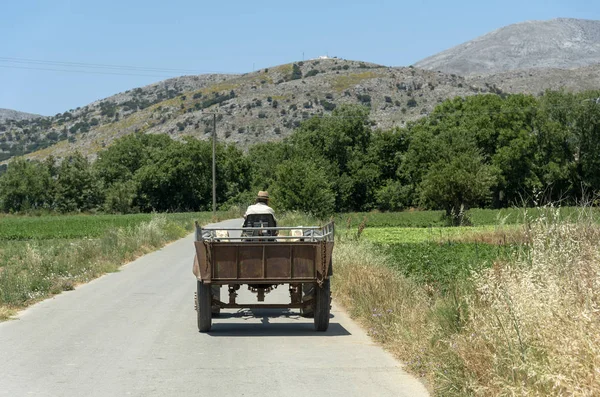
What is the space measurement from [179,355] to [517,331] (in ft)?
16.5

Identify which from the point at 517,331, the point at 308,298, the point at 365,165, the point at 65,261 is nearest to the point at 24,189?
the point at 365,165

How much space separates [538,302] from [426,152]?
8287 centimetres

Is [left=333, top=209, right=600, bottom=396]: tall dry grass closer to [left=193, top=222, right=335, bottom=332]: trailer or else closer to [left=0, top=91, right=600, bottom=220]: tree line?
[left=193, top=222, right=335, bottom=332]: trailer

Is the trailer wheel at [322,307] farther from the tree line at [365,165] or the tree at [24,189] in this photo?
the tree at [24,189]

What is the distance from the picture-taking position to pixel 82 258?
2459cm

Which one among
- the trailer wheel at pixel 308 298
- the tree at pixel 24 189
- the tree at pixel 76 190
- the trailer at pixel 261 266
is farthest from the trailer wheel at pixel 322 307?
the tree at pixel 24 189

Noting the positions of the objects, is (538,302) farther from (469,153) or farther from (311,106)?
(311,106)

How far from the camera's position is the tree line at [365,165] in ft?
268

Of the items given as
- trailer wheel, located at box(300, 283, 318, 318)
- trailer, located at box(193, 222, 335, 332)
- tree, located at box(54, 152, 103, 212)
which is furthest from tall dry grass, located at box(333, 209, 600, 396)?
tree, located at box(54, 152, 103, 212)

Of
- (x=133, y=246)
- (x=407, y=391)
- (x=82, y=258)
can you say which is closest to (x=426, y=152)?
(x=133, y=246)

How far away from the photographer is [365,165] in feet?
311

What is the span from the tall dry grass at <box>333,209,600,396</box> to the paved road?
1.50 feet

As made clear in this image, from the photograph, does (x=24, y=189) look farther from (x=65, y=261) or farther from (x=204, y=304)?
(x=204, y=304)

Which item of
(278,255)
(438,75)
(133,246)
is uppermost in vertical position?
(438,75)
